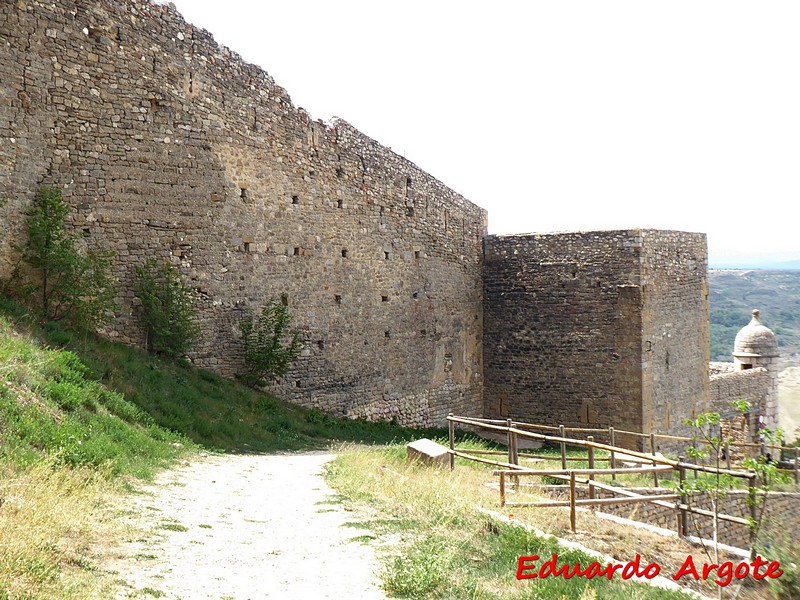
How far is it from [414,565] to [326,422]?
9.34 m

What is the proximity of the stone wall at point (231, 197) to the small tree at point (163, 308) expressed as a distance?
231 mm

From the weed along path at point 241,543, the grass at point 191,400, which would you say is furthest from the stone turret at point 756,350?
the weed along path at point 241,543

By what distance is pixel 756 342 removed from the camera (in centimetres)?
2761

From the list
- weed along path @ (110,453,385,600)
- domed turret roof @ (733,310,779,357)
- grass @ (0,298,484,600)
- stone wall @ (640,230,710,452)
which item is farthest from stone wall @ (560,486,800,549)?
domed turret roof @ (733,310,779,357)

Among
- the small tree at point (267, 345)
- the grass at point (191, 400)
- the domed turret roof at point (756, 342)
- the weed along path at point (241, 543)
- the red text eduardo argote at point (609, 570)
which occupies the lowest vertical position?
the red text eduardo argote at point (609, 570)

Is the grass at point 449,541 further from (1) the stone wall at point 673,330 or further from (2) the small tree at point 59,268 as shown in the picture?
(1) the stone wall at point 673,330

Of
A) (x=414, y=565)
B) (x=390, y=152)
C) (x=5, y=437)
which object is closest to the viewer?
(x=414, y=565)

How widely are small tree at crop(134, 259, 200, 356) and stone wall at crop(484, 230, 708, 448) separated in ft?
31.9

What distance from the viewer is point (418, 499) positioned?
824 cm

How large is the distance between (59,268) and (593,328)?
12790mm

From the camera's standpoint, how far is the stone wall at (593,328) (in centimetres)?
1870

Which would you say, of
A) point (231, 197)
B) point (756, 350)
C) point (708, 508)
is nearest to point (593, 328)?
point (708, 508)

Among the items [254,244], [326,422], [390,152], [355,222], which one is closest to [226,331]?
[254,244]

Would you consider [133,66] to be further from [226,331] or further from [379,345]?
[379,345]
